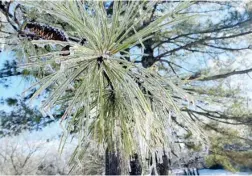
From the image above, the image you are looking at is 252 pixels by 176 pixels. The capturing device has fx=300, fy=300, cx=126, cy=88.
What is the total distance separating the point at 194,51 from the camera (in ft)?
11.4

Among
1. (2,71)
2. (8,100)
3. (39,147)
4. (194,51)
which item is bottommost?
(39,147)

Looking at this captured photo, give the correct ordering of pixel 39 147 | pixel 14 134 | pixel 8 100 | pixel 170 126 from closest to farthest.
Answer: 1. pixel 170 126
2. pixel 8 100
3. pixel 14 134
4. pixel 39 147

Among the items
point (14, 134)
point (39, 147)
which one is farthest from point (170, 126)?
point (39, 147)

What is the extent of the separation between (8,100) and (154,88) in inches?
113

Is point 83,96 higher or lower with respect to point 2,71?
lower

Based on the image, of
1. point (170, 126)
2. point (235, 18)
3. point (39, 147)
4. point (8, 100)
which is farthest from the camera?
point (39, 147)

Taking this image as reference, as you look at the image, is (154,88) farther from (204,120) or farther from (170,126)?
(204,120)

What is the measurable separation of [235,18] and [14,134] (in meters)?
2.72

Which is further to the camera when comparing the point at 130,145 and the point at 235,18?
the point at 235,18

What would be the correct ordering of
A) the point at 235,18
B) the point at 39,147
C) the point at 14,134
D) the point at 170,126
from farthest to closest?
the point at 39,147 < the point at 14,134 < the point at 235,18 < the point at 170,126

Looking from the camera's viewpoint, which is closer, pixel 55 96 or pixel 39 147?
pixel 55 96

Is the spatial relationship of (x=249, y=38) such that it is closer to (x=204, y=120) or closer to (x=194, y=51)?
(x=194, y=51)

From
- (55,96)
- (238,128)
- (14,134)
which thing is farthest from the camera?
(238,128)

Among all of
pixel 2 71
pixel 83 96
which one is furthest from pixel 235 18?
pixel 83 96
